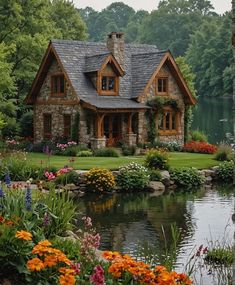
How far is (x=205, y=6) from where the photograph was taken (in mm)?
151375

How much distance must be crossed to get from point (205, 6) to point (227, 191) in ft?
436

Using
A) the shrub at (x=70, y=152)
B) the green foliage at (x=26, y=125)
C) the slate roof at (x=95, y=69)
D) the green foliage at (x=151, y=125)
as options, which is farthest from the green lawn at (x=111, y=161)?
the green foliage at (x=26, y=125)

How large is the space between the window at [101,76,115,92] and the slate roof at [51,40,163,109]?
57 centimetres

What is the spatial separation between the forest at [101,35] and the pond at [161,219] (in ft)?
21.1

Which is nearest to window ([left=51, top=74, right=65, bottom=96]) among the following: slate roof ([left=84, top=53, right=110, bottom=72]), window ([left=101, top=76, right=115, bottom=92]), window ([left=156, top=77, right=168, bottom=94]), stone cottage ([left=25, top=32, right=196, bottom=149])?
stone cottage ([left=25, top=32, right=196, bottom=149])

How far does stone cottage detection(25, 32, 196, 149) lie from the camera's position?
3412cm

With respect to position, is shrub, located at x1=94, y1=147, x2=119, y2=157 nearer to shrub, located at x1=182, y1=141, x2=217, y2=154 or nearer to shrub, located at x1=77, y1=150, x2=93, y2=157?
shrub, located at x1=77, y1=150, x2=93, y2=157

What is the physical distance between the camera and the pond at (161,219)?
1452cm

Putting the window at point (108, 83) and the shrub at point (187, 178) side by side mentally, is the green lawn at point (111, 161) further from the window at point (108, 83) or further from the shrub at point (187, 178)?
the window at point (108, 83)

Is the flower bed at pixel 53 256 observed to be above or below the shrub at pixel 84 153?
below

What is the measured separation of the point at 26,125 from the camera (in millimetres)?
38688

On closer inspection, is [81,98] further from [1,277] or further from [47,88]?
[1,277]

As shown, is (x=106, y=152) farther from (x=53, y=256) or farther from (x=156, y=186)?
(x=53, y=256)

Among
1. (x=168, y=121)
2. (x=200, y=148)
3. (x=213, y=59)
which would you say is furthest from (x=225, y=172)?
(x=213, y=59)
